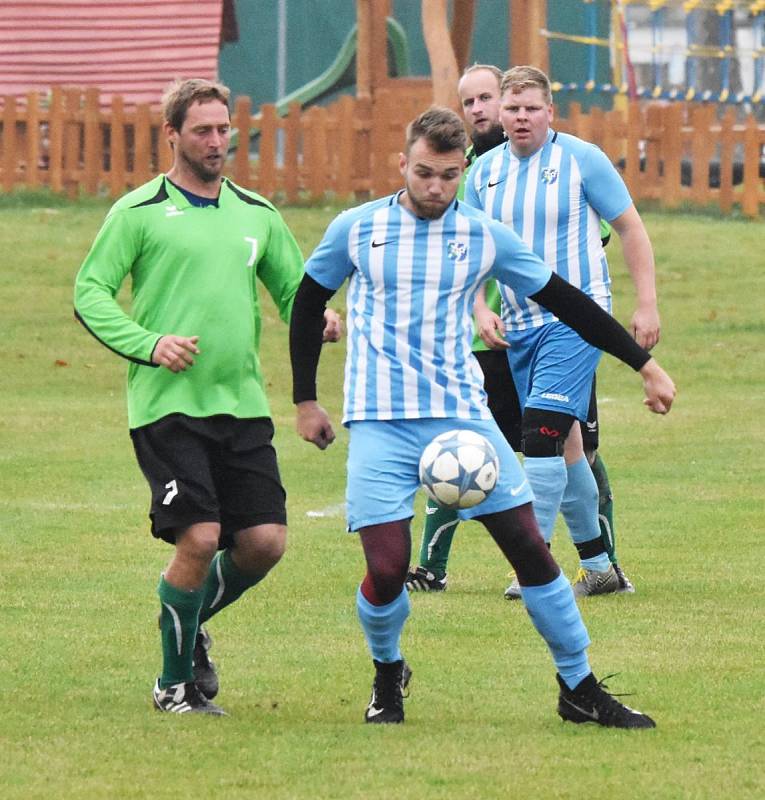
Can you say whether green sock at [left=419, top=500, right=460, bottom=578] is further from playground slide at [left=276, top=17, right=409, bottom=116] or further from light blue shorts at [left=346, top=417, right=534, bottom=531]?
playground slide at [left=276, top=17, right=409, bottom=116]

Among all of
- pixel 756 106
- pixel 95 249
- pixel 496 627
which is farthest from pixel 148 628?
pixel 756 106

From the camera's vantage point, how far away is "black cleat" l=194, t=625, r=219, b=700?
6.52 m

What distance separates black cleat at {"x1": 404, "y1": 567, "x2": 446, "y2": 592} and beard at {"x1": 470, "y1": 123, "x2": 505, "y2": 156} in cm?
195

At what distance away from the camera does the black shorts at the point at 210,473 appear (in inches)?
244

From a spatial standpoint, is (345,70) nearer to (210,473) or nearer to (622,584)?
(622,584)

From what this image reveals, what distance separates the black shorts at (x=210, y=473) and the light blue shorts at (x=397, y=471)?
44cm

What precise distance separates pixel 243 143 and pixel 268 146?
1.62 ft

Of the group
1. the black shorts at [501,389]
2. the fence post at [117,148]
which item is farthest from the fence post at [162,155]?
the black shorts at [501,389]

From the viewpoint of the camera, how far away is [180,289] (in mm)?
6305

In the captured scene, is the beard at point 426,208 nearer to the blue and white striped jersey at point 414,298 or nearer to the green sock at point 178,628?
the blue and white striped jersey at point 414,298

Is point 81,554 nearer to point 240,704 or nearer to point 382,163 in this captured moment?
point 240,704

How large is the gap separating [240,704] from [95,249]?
1.57m

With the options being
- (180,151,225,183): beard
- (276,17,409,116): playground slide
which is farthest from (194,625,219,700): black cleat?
(276,17,409,116): playground slide

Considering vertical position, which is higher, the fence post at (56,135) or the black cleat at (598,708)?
the fence post at (56,135)
